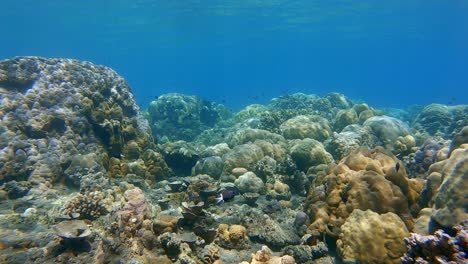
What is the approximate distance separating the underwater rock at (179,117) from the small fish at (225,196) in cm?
1386

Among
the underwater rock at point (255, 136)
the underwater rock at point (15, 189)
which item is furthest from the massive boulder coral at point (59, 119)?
the underwater rock at point (255, 136)

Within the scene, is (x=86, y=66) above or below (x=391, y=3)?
below

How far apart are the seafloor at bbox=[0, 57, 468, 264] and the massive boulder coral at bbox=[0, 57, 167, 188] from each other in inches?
1.6

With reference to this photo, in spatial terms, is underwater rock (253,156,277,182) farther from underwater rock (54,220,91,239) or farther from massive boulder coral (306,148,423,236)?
underwater rock (54,220,91,239)

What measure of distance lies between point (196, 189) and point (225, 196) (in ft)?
2.67

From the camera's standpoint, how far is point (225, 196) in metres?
9.09

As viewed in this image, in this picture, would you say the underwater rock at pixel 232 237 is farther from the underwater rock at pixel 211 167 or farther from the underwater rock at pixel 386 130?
the underwater rock at pixel 386 130

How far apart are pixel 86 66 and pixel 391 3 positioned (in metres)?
54.9

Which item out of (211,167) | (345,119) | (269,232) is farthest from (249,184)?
(345,119)

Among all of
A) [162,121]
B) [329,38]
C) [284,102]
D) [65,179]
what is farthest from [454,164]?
[329,38]

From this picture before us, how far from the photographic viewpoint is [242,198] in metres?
9.54

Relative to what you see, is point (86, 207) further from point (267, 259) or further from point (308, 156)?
point (308, 156)

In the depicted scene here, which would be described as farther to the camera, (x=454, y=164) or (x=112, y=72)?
(x=112, y=72)

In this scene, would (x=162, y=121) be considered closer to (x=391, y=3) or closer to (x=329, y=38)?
(x=391, y=3)
